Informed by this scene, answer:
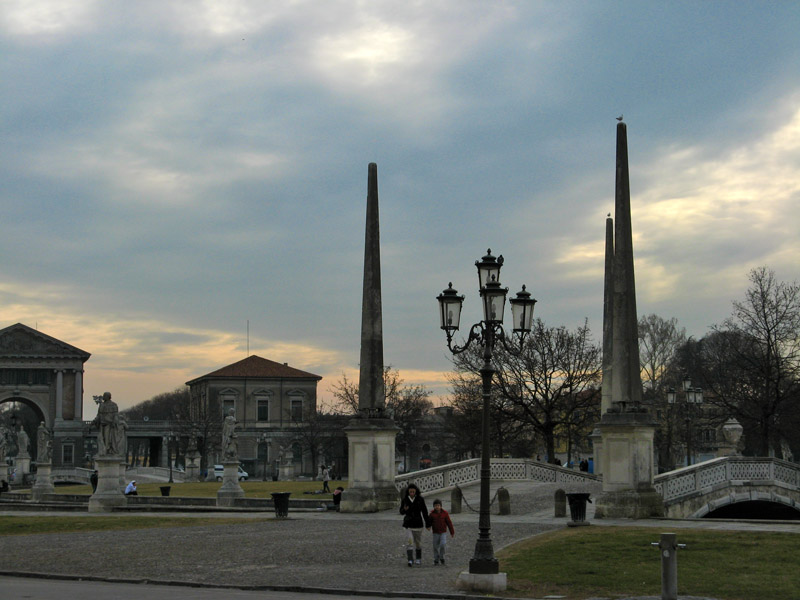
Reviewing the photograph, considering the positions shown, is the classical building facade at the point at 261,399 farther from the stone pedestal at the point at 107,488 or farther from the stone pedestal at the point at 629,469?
the stone pedestal at the point at 629,469

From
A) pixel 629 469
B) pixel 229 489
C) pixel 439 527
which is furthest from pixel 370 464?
pixel 229 489

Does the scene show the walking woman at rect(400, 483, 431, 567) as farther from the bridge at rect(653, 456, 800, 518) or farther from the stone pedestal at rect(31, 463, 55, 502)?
the stone pedestal at rect(31, 463, 55, 502)

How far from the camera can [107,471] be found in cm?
4078

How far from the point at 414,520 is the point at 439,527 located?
1.92 ft

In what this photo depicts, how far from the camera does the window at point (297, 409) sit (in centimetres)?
12684

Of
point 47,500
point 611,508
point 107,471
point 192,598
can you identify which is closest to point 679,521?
point 611,508

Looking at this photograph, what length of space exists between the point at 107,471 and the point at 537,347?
1203 inches

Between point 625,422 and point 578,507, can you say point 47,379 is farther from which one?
point 578,507

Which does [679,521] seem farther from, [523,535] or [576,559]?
[576,559]

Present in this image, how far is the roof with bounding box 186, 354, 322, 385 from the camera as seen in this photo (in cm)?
13025

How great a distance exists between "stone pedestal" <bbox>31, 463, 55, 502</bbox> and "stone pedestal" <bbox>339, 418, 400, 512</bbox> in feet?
88.7

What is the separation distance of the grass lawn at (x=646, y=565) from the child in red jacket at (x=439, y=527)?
114 centimetres

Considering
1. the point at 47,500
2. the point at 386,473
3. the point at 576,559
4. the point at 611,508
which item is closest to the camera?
the point at 576,559

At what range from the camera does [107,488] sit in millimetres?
40562
